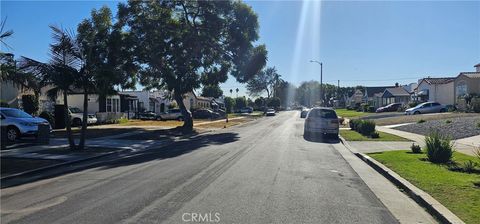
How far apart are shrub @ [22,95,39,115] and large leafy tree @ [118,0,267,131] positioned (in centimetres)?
794

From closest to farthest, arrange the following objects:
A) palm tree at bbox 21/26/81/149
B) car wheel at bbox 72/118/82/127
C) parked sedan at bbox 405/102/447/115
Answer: palm tree at bbox 21/26/81/149
car wheel at bbox 72/118/82/127
parked sedan at bbox 405/102/447/115

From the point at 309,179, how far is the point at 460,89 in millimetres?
46715

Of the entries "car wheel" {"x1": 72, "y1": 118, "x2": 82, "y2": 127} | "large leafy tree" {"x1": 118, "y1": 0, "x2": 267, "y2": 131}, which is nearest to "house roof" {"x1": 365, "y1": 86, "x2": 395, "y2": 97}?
"large leafy tree" {"x1": 118, "y1": 0, "x2": 267, "y2": 131}

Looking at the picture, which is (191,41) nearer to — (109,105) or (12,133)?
(12,133)

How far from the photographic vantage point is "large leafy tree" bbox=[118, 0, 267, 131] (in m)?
33.4

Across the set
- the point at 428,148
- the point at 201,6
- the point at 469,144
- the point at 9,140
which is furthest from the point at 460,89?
the point at 9,140

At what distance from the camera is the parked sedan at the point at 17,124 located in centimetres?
2095

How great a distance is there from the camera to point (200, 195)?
884 centimetres

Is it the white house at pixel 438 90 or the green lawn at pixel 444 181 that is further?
the white house at pixel 438 90

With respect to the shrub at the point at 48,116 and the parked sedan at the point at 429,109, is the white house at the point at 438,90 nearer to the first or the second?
the parked sedan at the point at 429,109

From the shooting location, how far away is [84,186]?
10.1 meters

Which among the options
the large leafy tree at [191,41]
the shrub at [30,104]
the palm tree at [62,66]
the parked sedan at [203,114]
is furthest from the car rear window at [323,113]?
the parked sedan at [203,114]
